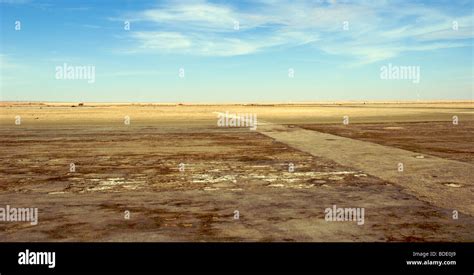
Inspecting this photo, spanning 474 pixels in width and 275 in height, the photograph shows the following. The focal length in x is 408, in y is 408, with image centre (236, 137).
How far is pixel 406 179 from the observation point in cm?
966

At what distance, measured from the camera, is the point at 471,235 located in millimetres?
5496

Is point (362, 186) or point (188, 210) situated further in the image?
point (362, 186)

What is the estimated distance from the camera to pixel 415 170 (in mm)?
10875

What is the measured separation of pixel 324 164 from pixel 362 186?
316cm

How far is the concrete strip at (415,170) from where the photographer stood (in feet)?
25.7

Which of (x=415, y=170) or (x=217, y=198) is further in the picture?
(x=415, y=170)

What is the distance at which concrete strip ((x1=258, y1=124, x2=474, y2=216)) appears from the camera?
7.84 meters

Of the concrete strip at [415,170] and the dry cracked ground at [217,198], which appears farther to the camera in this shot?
the concrete strip at [415,170]

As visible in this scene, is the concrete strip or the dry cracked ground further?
the concrete strip
